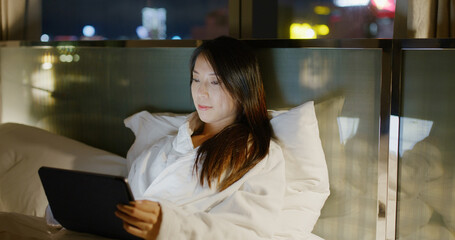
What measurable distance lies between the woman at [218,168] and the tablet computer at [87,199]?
0.18 ft

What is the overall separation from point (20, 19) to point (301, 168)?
178cm

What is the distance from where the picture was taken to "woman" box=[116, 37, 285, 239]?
1.49 m

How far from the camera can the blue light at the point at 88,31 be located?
2578 millimetres

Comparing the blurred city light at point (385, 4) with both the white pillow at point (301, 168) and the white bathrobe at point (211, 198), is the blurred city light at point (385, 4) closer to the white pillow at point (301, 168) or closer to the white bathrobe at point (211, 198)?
the white pillow at point (301, 168)

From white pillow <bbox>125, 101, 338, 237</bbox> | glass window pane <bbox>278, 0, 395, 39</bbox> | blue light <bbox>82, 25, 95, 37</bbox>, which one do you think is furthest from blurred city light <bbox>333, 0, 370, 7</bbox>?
blue light <bbox>82, 25, 95, 37</bbox>

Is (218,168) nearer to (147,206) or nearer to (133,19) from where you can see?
(147,206)

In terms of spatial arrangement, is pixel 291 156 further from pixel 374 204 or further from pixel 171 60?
pixel 171 60

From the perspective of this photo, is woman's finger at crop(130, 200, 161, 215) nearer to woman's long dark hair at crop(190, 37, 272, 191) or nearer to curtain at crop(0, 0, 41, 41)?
woman's long dark hair at crop(190, 37, 272, 191)

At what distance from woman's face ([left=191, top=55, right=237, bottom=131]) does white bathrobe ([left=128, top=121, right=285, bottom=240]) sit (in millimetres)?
120

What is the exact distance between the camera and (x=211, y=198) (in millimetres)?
1655

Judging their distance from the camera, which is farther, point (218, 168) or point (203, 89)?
point (203, 89)

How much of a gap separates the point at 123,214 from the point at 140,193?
1.69ft

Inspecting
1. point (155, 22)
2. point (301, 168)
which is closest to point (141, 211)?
point (301, 168)

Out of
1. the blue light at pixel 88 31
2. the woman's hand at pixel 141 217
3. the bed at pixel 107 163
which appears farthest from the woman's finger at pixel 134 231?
the blue light at pixel 88 31
